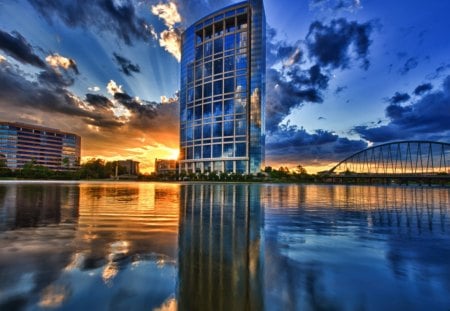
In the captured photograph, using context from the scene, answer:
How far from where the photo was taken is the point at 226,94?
468 feet

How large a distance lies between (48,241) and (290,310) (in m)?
8.51

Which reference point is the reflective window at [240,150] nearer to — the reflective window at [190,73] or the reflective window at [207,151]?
the reflective window at [207,151]

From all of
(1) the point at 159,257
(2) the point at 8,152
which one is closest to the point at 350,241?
(1) the point at 159,257

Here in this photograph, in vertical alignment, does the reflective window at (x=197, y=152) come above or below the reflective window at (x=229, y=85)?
below

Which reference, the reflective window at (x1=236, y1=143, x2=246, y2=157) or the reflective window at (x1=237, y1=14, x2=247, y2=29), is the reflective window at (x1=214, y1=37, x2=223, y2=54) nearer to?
Result: the reflective window at (x1=237, y1=14, x2=247, y2=29)

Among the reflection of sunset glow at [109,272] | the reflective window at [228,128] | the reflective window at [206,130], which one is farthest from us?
the reflective window at [206,130]

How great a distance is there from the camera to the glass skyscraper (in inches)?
5276

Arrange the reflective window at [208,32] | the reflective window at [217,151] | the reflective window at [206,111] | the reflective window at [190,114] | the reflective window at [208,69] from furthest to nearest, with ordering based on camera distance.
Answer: the reflective window at [190,114]
the reflective window at [208,32]
the reflective window at [208,69]
the reflective window at [206,111]
the reflective window at [217,151]

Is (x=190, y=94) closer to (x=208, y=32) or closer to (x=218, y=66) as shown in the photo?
(x=218, y=66)

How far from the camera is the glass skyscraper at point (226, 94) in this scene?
134 meters

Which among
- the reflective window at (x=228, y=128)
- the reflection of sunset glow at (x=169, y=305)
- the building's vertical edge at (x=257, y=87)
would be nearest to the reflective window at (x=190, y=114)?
the reflective window at (x=228, y=128)


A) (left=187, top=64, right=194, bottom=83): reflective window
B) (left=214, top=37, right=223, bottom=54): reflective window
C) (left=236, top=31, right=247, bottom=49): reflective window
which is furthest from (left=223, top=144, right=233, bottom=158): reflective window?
(left=214, top=37, right=223, bottom=54): reflective window

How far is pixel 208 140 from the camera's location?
146 metres

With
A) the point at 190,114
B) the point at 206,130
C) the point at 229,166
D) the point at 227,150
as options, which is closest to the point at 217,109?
the point at 206,130
